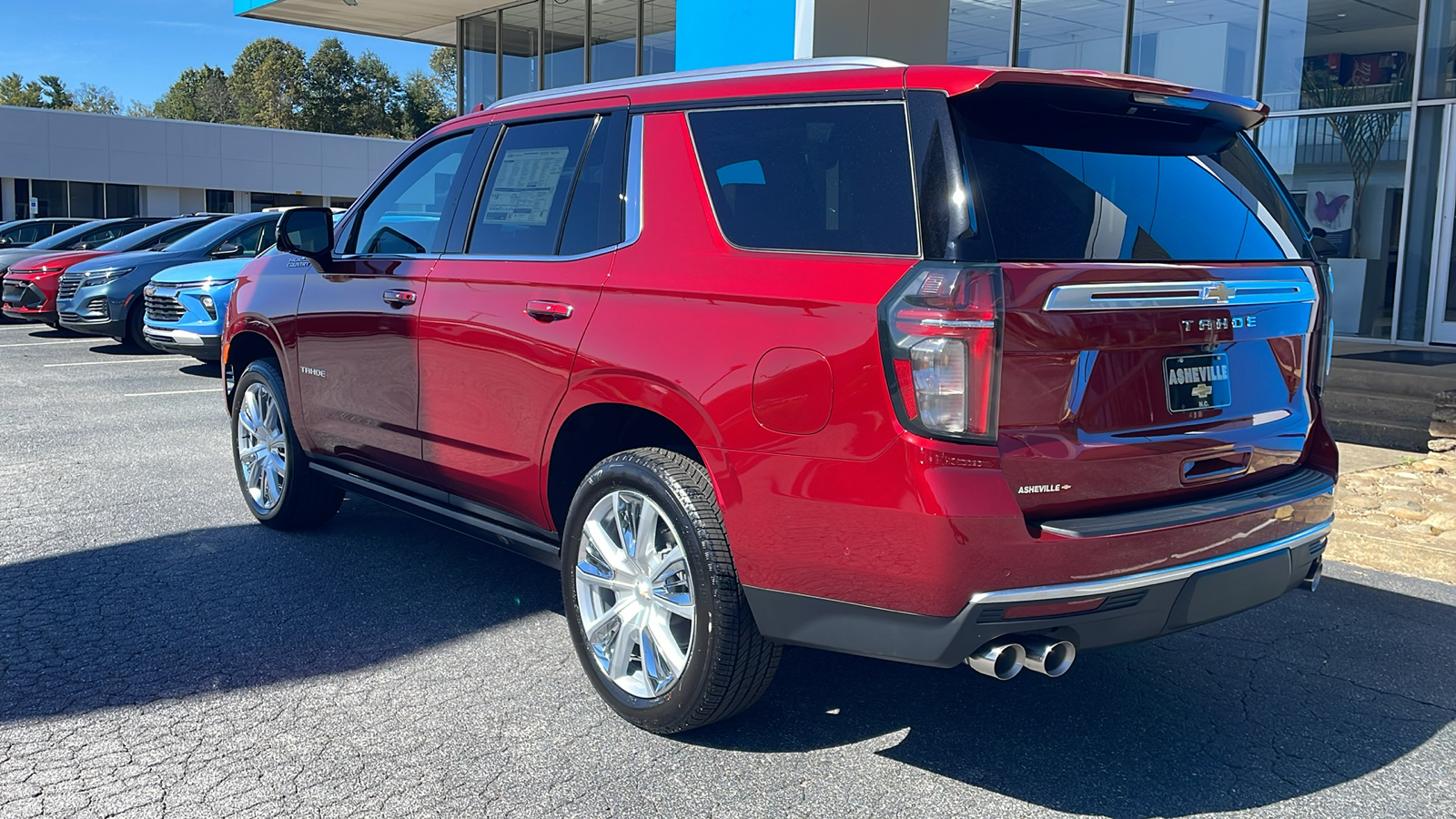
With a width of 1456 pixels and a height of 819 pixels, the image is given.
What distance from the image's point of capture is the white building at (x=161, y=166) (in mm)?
43250

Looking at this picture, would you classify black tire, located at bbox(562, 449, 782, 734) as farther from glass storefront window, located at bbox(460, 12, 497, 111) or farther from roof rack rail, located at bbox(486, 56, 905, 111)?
glass storefront window, located at bbox(460, 12, 497, 111)

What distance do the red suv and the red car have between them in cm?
1342

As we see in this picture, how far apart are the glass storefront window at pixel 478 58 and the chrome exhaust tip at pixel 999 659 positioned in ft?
64.2

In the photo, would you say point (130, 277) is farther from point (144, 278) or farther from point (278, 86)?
point (278, 86)

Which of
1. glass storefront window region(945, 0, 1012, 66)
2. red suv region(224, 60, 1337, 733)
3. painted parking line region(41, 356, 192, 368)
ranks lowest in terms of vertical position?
painted parking line region(41, 356, 192, 368)

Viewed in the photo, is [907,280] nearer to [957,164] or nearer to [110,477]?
[957,164]

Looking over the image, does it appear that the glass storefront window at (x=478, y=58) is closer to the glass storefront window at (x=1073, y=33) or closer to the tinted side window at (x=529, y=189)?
the glass storefront window at (x=1073, y=33)

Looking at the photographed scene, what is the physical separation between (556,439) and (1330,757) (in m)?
2.62

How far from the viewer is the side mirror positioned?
515 centimetres

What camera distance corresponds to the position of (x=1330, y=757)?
11.5 feet

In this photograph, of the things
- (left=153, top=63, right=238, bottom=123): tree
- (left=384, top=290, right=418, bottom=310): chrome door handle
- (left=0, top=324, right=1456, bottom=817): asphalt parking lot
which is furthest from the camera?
(left=153, top=63, right=238, bottom=123): tree

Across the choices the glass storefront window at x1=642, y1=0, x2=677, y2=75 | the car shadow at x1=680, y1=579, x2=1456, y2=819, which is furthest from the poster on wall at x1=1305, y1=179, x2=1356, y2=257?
the glass storefront window at x1=642, y1=0, x2=677, y2=75

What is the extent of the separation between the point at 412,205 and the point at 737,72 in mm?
1843

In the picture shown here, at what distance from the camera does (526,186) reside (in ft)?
14.1
